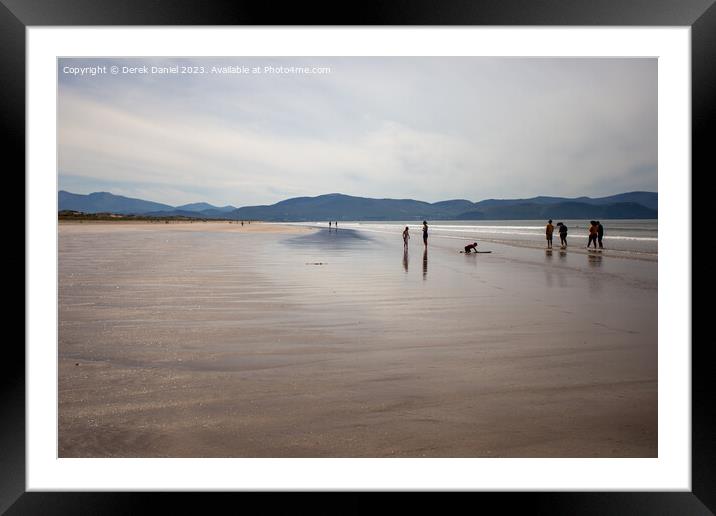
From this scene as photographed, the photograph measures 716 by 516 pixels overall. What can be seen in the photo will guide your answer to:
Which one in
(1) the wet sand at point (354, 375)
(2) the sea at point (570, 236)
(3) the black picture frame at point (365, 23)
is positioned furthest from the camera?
(2) the sea at point (570, 236)

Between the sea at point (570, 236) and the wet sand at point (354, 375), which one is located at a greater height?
the sea at point (570, 236)

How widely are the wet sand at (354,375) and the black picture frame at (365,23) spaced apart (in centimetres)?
53

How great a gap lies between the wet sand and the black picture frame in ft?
1.75

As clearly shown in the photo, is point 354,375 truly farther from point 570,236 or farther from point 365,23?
point 570,236

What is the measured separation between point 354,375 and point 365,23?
291cm

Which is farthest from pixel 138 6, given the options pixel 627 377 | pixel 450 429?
pixel 627 377

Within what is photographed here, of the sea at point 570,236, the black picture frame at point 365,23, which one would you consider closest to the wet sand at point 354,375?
the black picture frame at point 365,23

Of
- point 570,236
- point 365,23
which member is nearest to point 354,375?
point 365,23

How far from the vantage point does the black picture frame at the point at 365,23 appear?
3.73m

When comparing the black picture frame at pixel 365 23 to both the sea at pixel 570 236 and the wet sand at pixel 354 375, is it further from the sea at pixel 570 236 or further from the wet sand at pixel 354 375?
the sea at pixel 570 236

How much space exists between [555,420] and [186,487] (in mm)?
2717

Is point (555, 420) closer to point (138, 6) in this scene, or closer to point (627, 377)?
point (627, 377)

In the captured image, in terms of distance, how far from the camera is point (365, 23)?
396 centimetres

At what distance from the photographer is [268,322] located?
6.18m
